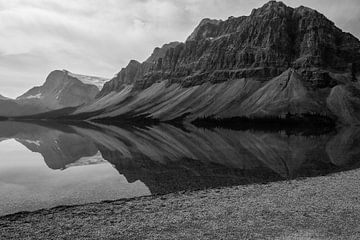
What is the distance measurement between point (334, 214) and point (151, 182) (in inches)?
964

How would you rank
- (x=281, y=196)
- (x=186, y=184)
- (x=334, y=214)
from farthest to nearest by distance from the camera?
(x=186, y=184) → (x=281, y=196) → (x=334, y=214)

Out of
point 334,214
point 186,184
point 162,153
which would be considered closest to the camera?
point 334,214

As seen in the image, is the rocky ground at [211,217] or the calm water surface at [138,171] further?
the calm water surface at [138,171]

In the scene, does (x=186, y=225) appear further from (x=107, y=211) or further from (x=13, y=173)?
(x=13, y=173)

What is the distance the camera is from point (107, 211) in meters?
30.8

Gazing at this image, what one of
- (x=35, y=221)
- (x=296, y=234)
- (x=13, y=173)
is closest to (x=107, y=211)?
(x=35, y=221)

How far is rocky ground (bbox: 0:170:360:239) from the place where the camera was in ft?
79.3

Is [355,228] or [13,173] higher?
[13,173]

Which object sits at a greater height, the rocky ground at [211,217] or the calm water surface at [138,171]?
the calm water surface at [138,171]

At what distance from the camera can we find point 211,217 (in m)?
27.5

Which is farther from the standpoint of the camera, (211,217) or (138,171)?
(138,171)

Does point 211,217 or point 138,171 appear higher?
point 138,171

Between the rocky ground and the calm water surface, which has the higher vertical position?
the calm water surface

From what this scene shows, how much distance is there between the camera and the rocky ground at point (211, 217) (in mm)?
24156
